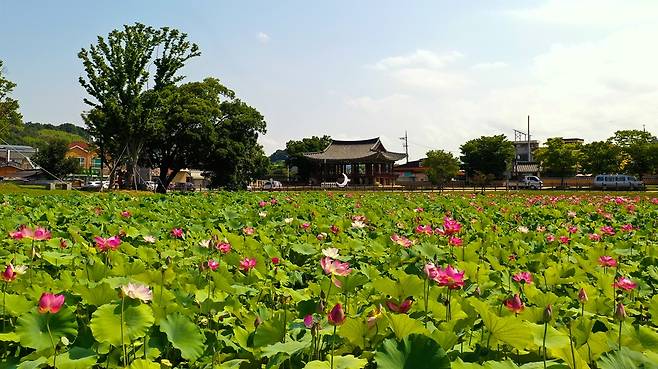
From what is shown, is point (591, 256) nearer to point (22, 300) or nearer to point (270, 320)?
point (270, 320)

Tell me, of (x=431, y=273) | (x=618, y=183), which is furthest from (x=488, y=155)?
(x=431, y=273)

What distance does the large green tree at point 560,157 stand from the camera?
46.1 metres

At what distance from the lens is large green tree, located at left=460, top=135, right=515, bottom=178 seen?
52.3 m

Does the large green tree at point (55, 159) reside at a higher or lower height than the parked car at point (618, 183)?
higher

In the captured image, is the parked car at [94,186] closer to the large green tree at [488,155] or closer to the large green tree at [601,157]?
the large green tree at [488,155]

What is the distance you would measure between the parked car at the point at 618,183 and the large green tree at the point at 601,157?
19.8 feet

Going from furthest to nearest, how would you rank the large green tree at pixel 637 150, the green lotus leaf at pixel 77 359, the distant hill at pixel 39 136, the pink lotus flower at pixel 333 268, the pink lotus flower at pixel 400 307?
the distant hill at pixel 39 136
the large green tree at pixel 637 150
the pink lotus flower at pixel 333 268
the pink lotus flower at pixel 400 307
the green lotus leaf at pixel 77 359

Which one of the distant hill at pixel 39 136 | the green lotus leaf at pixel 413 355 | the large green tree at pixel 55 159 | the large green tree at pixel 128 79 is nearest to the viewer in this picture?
the green lotus leaf at pixel 413 355

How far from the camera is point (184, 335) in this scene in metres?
1.54

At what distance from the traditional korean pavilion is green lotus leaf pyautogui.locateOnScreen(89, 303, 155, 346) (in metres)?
46.5

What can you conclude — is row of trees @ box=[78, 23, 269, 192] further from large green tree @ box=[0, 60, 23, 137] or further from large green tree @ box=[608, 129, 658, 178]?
large green tree @ box=[608, 129, 658, 178]

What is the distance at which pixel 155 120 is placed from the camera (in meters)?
26.3

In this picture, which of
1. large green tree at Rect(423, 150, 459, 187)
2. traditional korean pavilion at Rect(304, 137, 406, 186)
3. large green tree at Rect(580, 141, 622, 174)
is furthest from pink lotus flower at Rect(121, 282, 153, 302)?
large green tree at Rect(580, 141, 622, 174)

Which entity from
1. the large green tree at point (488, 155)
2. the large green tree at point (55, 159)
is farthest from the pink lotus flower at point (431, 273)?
the large green tree at point (55, 159)
